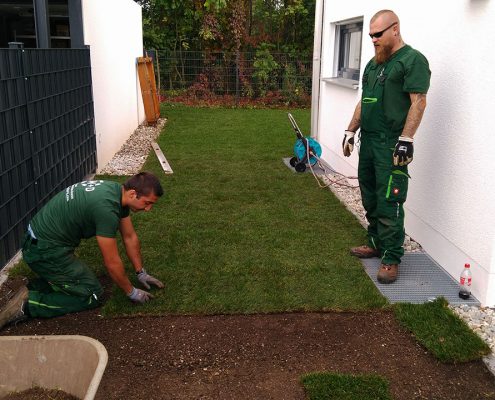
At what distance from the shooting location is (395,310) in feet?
12.7

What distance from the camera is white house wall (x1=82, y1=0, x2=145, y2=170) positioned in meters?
8.20

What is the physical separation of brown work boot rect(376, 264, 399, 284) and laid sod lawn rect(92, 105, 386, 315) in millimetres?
103

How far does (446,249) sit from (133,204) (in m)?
2.66

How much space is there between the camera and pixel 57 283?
3.76 m

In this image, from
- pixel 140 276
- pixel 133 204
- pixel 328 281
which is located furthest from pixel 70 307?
pixel 328 281

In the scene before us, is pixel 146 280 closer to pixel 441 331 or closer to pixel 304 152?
pixel 441 331

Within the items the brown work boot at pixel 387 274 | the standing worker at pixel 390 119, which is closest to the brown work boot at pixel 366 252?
the standing worker at pixel 390 119

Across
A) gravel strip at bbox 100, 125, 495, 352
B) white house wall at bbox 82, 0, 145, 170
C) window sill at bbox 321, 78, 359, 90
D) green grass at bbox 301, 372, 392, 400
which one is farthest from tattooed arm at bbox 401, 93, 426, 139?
white house wall at bbox 82, 0, 145, 170

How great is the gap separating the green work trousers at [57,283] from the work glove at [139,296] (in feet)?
0.89

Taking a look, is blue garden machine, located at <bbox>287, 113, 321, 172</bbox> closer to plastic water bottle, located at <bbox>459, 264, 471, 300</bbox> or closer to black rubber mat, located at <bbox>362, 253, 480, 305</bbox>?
black rubber mat, located at <bbox>362, 253, 480, 305</bbox>

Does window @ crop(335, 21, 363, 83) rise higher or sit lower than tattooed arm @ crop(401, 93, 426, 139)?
higher

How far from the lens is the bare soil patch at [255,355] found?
3.03 meters

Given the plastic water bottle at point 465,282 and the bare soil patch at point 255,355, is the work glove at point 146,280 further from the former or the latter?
the plastic water bottle at point 465,282

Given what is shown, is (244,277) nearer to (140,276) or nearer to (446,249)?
(140,276)
